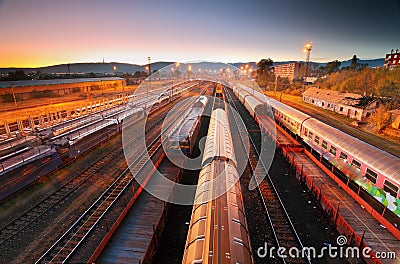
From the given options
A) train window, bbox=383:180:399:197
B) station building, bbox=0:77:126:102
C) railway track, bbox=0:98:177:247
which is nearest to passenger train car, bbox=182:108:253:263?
train window, bbox=383:180:399:197

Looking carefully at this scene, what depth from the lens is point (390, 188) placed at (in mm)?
10977

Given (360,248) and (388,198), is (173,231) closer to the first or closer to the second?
(360,248)

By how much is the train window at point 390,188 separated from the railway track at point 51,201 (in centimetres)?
1789

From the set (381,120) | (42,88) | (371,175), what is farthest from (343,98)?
(42,88)

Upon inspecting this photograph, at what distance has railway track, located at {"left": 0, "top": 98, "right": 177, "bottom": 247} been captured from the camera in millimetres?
10633

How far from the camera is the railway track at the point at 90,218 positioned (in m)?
9.14

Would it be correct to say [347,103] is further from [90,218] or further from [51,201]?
[51,201]

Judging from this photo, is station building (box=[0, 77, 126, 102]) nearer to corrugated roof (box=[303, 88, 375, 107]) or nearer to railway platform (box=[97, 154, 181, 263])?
railway platform (box=[97, 154, 181, 263])

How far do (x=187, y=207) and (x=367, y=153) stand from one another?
11.4m

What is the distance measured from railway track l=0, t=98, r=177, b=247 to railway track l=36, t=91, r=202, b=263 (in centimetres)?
233

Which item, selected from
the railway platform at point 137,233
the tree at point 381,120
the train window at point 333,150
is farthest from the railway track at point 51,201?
the tree at point 381,120

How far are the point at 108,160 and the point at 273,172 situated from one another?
13.6 meters

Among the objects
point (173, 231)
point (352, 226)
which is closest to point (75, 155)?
point (173, 231)

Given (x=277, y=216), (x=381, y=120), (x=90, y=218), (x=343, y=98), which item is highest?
(x=343, y=98)
